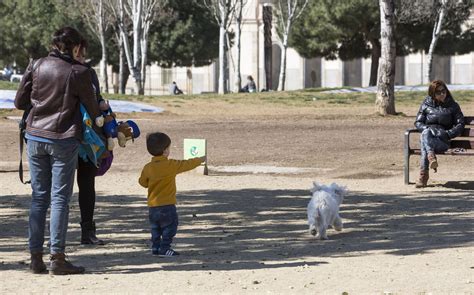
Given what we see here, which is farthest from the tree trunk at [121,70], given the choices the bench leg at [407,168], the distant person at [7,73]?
the bench leg at [407,168]

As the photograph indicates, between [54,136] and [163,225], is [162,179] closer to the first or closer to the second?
[163,225]

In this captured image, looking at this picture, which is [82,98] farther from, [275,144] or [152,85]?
[152,85]

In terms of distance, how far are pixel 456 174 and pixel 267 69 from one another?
36.2 meters

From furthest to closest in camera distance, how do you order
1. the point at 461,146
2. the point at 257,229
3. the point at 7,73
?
the point at 7,73 → the point at 461,146 → the point at 257,229

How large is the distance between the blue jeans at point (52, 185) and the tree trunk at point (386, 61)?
770 inches

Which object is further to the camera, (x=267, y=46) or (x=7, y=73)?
(x=7, y=73)

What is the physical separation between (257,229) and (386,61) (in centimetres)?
1721

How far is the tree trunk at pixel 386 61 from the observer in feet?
90.4

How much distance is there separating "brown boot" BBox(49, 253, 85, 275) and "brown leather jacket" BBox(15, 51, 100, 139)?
852 mm

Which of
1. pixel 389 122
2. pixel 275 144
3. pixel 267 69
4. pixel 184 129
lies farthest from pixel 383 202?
pixel 267 69

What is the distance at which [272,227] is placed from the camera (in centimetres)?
1143

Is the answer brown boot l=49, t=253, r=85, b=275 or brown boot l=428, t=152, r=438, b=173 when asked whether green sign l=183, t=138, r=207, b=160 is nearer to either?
brown boot l=428, t=152, r=438, b=173

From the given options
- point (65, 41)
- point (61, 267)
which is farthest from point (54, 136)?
point (61, 267)

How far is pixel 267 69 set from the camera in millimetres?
52750
